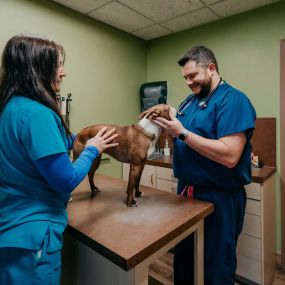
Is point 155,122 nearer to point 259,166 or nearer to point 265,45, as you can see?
point 259,166

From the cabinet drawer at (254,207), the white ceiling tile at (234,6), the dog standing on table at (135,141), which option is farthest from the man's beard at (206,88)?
the white ceiling tile at (234,6)

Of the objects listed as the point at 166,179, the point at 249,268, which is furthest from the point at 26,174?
the point at 249,268

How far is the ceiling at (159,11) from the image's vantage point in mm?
2061

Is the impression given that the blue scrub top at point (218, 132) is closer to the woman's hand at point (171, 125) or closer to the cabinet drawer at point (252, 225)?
the woman's hand at point (171, 125)

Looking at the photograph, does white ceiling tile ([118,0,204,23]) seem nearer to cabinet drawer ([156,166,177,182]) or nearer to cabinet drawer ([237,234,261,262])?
cabinet drawer ([156,166,177,182])

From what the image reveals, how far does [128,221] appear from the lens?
93 cm

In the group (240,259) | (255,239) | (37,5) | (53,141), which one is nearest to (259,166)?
(255,239)

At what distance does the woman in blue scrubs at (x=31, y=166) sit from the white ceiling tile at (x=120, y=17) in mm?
1645

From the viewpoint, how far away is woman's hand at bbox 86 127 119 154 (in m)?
0.95

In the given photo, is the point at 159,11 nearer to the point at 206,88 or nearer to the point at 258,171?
the point at 206,88

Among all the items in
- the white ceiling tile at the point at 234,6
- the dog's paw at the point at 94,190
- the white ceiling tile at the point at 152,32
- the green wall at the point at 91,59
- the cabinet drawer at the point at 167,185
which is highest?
the white ceiling tile at the point at 152,32

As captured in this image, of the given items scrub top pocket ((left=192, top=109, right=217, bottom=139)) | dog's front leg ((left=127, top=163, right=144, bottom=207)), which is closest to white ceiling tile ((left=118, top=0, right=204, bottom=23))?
scrub top pocket ((left=192, top=109, right=217, bottom=139))

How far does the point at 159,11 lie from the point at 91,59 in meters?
0.80

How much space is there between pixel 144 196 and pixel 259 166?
133cm
